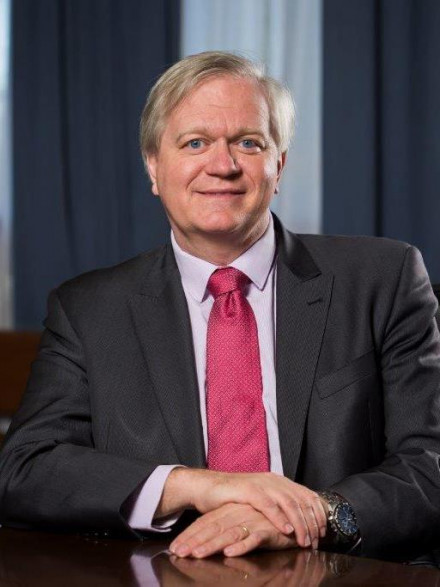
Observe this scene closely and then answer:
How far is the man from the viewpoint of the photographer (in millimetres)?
1960

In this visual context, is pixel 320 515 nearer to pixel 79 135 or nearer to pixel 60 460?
pixel 60 460

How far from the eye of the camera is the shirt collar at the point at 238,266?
2340mm

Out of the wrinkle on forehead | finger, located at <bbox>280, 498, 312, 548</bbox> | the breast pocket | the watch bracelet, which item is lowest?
the watch bracelet

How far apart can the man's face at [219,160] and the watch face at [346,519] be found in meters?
0.71

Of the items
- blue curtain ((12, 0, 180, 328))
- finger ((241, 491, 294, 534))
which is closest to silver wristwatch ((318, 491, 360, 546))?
finger ((241, 491, 294, 534))

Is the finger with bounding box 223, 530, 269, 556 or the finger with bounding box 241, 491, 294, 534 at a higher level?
the finger with bounding box 223, 530, 269, 556

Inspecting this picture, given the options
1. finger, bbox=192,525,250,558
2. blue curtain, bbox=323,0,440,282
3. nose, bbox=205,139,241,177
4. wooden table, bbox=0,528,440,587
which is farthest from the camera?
blue curtain, bbox=323,0,440,282

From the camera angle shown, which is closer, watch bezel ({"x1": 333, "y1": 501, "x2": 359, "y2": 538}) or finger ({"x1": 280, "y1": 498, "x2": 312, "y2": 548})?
finger ({"x1": 280, "y1": 498, "x2": 312, "y2": 548})

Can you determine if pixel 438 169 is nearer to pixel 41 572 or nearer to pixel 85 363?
pixel 85 363

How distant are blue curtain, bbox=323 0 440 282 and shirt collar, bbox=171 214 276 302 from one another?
1930mm

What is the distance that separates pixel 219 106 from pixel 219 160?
0.40 ft

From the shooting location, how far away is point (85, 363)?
2262 mm

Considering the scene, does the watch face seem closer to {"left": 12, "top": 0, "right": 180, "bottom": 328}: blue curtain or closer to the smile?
the smile

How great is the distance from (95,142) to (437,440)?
10.9 ft
